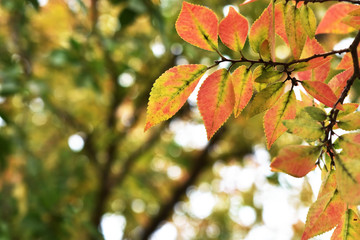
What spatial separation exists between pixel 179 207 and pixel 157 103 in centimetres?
344

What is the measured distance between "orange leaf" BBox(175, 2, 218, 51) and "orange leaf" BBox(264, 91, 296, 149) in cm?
11

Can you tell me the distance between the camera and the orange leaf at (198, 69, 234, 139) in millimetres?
511

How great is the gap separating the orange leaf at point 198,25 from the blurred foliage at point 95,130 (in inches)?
49.8

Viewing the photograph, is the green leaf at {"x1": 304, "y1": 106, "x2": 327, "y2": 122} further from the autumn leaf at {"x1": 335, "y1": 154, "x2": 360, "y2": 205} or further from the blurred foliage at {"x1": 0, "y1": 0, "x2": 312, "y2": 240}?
the blurred foliage at {"x1": 0, "y1": 0, "x2": 312, "y2": 240}

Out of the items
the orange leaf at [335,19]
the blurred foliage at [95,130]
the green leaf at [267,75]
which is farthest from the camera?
the blurred foliage at [95,130]

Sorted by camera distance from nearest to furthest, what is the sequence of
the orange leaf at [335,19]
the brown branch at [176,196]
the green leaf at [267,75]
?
the green leaf at [267,75], the orange leaf at [335,19], the brown branch at [176,196]

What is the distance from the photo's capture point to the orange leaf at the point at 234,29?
1.68ft

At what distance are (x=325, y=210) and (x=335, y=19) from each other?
0.32 metres

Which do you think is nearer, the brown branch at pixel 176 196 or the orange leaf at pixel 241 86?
the orange leaf at pixel 241 86

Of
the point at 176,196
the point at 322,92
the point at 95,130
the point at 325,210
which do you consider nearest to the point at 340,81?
the point at 322,92

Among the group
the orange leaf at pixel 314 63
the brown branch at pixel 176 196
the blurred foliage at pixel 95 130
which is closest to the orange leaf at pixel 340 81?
the orange leaf at pixel 314 63

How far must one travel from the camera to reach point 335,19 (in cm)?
65

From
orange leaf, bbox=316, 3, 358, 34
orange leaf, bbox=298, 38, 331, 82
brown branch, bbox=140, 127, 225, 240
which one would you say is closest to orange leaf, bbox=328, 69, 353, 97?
orange leaf, bbox=298, 38, 331, 82

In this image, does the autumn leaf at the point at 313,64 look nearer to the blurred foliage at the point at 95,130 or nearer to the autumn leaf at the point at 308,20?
the autumn leaf at the point at 308,20
